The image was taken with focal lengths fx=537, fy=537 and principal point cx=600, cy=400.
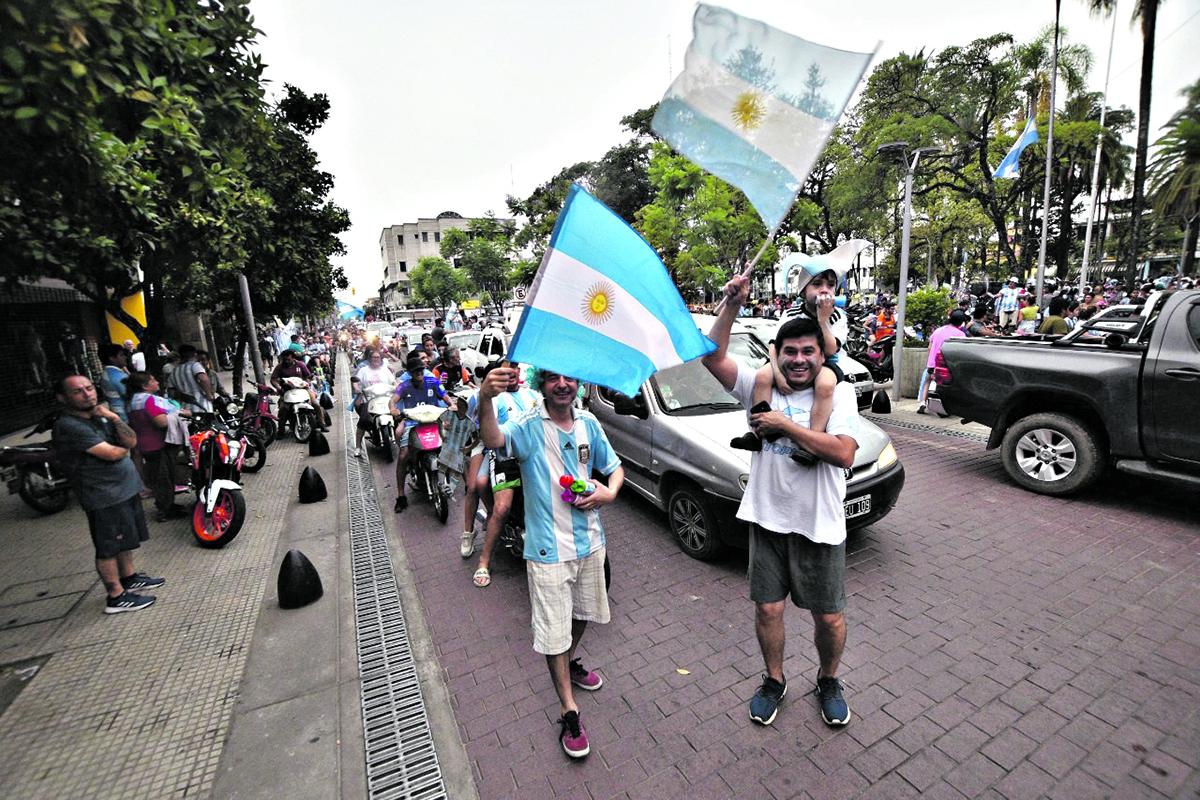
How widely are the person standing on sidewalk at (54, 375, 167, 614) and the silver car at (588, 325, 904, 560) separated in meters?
4.07

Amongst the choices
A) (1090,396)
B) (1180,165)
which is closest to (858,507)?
(1090,396)

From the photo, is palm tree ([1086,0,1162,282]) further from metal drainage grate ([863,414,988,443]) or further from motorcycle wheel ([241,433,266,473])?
motorcycle wheel ([241,433,266,473])

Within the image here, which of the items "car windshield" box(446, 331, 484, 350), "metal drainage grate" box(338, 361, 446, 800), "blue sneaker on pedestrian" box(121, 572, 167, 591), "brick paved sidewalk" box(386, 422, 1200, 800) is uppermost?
"car windshield" box(446, 331, 484, 350)

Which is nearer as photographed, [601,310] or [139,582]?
[601,310]

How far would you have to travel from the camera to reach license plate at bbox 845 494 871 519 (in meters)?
4.12

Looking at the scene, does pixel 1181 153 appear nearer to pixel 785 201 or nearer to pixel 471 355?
pixel 785 201

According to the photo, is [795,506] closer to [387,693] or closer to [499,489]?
[499,489]

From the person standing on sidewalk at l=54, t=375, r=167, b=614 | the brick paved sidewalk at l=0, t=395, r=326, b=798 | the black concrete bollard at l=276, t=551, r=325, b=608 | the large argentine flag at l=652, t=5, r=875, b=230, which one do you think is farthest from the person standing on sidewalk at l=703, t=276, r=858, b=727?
the person standing on sidewalk at l=54, t=375, r=167, b=614

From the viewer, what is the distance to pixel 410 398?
645 cm

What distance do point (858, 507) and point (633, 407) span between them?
211 cm

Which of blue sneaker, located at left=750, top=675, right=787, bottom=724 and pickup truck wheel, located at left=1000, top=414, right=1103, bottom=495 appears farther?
pickup truck wheel, located at left=1000, top=414, right=1103, bottom=495

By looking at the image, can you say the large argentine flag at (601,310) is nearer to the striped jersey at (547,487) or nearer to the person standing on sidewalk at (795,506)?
the person standing on sidewalk at (795,506)

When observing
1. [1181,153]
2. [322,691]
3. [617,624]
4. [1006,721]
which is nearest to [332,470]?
[322,691]

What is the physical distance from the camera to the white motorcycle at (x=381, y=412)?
316 inches
